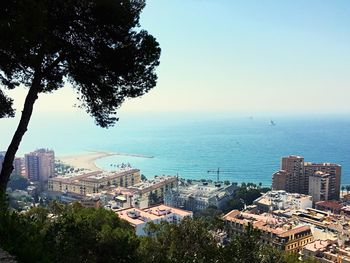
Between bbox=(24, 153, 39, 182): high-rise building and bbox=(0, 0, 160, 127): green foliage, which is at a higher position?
bbox=(0, 0, 160, 127): green foliage

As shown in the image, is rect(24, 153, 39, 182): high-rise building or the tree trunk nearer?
the tree trunk

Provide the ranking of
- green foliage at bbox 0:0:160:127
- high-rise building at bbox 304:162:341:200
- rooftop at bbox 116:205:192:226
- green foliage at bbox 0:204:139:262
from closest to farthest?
green foliage at bbox 0:204:139:262, green foliage at bbox 0:0:160:127, rooftop at bbox 116:205:192:226, high-rise building at bbox 304:162:341:200

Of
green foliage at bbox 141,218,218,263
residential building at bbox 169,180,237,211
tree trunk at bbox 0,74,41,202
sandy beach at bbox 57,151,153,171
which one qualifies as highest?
tree trunk at bbox 0,74,41,202

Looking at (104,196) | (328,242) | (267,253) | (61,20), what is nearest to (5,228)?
(61,20)

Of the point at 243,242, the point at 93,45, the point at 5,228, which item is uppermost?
the point at 93,45

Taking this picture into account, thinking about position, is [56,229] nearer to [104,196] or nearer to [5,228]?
[5,228]

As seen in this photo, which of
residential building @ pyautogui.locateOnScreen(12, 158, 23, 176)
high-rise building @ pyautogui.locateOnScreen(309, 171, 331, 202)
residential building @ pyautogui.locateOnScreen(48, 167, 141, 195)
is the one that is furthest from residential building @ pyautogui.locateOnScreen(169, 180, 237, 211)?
residential building @ pyautogui.locateOnScreen(12, 158, 23, 176)

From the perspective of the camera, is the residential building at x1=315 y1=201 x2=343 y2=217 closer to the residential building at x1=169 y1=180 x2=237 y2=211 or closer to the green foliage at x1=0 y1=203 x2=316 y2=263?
the residential building at x1=169 y1=180 x2=237 y2=211

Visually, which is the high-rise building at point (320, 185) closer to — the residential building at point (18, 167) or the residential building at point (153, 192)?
the residential building at point (153, 192)
